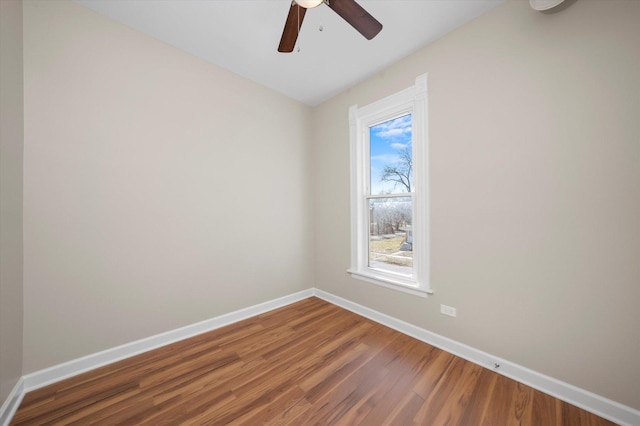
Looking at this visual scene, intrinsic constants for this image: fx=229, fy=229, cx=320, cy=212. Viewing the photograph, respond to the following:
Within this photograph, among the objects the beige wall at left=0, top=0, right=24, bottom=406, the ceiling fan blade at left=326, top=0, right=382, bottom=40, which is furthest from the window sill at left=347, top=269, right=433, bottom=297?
the beige wall at left=0, top=0, right=24, bottom=406

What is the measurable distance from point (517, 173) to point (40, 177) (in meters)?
3.56

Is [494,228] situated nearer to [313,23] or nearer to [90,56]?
[313,23]

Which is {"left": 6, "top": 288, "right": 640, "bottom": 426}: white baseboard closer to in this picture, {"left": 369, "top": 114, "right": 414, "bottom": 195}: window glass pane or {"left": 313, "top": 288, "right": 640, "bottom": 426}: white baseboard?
{"left": 313, "top": 288, "right": 640, "bottom": 426}: white baseboard

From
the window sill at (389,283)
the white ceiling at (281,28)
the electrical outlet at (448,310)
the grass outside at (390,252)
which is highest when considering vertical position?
the white ceiling at (281,28)

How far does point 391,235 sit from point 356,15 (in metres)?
2.08

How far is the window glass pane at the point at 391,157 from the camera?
2.55m

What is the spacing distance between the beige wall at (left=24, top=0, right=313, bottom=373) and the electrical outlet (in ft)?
6.60

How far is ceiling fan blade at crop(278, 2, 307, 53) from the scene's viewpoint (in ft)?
4.65

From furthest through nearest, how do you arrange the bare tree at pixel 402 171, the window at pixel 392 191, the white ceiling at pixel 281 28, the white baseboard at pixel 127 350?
the bare tree at pixel 402 171 < the window at pixel 392 191 < the white ceiling at pixel 281 28 < the white baseboard at pixel 127 350

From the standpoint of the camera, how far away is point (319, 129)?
3.47 meters

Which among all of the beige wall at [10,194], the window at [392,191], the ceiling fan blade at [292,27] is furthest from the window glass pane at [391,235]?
the beige wall at [10,194]

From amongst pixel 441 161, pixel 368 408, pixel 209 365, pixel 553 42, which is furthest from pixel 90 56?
pixel 553 42

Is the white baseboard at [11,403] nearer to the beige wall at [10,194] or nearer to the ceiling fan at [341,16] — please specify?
the beige wall at [10,194]

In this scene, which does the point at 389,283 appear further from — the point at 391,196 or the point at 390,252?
the point at 391,196
